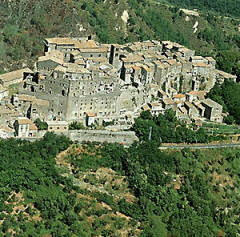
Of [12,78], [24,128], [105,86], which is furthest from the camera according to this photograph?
[12,78]

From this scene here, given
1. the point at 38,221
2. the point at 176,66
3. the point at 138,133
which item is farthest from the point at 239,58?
the point at 38,221

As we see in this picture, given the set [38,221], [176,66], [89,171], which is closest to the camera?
[38,221]

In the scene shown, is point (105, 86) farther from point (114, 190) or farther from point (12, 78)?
point (114, 190)

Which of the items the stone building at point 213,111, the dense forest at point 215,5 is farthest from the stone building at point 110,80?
the dense forest at point 215,5

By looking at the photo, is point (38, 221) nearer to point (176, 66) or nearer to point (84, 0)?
point (176, 66)

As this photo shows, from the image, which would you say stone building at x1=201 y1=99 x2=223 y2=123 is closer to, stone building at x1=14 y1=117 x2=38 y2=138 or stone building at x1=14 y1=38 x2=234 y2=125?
stone building at x1=14 y1=38 x2=234 y2=125

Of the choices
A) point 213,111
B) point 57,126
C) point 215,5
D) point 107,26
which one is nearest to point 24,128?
point 57,126
